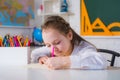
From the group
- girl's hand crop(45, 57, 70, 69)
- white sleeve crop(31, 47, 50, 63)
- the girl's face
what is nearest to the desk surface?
girl's hand crop(45, 57, 70, 69)

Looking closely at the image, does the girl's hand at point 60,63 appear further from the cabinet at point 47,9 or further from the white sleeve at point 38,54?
the cabinet at point 47,9

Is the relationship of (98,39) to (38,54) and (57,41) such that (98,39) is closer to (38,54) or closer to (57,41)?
(38,54)

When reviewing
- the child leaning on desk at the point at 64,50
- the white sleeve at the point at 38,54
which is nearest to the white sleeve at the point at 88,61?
the child leaning on desk at the point at 64,50

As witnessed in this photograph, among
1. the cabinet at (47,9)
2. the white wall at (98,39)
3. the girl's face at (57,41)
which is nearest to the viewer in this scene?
the girl's face at (57,41)

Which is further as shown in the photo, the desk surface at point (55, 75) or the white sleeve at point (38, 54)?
the white sleeve at point (38, 54)

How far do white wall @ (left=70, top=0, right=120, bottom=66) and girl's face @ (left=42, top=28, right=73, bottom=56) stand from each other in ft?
4.36

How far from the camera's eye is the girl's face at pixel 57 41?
111 cm

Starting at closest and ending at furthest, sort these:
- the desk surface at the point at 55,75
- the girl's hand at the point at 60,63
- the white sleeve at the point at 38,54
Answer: the desk surface at the point at 55,75, the girl's hand at the point at 60,63, the white sleeve at the point at 38,54

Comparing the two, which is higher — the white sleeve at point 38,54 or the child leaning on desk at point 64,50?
the child leaning on desk at point 64,50

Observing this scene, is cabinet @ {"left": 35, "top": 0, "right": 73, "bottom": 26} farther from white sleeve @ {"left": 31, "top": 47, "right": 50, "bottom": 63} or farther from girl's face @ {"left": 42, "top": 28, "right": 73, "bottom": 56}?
girl's face @ {"left": 42, "top": 28, "right": 73, "bottom": 56}

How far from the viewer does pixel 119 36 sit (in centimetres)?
238

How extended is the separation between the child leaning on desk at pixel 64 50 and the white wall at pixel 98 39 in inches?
49.7

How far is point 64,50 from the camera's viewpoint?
1.17 metres

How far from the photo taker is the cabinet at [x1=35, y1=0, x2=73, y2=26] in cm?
273
